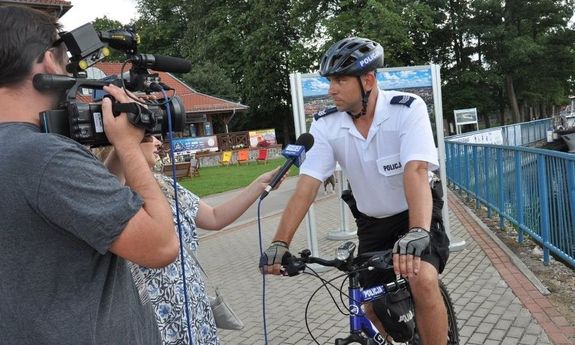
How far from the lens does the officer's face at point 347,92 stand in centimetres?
273

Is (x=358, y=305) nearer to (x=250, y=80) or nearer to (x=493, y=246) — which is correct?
(x=493, y=246)

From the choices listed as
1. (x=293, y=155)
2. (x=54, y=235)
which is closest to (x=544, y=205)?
(x=293, y=155)

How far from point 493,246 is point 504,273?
1.39m

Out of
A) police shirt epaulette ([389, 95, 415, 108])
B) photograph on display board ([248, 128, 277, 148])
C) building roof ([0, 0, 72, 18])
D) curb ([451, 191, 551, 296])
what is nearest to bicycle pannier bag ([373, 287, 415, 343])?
police shirt epaulette ([389, 95, 415, 108])

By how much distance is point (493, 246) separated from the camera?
722 centimetres

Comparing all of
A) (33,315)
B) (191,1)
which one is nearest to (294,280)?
(33,315)

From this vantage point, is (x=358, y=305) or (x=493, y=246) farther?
(x=493, y=246)

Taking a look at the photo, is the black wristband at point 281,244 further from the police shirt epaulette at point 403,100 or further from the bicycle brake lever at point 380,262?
the police shirt epaulette at point 403,100

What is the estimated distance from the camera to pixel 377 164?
107 inches

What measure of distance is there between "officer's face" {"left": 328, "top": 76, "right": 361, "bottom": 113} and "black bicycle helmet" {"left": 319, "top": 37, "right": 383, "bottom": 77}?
0.15ft

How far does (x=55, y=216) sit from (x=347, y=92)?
1.76 m

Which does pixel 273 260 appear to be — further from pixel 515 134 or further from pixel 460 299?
pixel 515 134

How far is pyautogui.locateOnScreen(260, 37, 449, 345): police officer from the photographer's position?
8.30 feet

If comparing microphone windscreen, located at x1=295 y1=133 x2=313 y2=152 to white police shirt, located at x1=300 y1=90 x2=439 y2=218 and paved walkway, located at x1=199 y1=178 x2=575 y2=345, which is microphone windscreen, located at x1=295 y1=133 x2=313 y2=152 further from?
paved walkway, located at x1=199 y1=178 x2=575 y2=345
